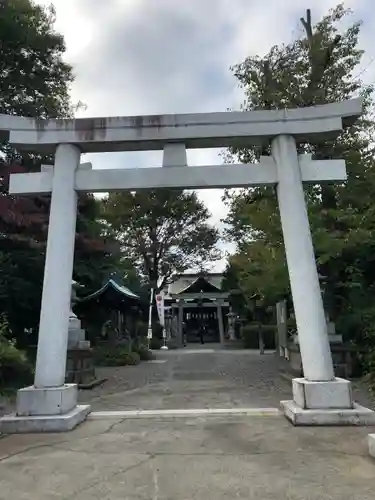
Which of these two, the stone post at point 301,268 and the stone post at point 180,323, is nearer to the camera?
the stone post at point 301,268

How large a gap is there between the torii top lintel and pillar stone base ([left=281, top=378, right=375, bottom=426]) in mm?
3709

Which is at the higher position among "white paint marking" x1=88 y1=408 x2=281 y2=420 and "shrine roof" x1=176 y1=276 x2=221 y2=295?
"shrine roof" x1=176 y1=276 x2=221 y2=295

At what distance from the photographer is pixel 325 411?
229 inches

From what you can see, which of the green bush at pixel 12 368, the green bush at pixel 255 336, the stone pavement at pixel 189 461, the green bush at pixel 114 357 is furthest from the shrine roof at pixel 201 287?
the stone pavement at pixel 189 461

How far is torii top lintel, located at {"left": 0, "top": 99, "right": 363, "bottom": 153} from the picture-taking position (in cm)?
688

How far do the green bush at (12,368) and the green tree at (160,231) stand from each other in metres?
18.8

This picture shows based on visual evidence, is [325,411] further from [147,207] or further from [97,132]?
[147,207]

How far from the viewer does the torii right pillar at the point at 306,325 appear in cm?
579

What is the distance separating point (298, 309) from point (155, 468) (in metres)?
3.17

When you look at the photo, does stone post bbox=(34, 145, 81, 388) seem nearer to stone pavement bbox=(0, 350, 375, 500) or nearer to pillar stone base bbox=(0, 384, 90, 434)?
pillar stone base bbox=(0, 384, 90, 434)

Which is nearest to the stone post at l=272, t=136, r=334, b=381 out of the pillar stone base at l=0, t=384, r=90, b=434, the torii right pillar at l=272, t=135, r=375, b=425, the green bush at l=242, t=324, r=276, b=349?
the torii right pillar at l=272, t=135, r=375, b=425

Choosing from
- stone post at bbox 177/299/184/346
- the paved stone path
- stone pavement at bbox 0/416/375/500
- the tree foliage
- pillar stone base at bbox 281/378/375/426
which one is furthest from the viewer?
stone post at bbox 177/299/184/346

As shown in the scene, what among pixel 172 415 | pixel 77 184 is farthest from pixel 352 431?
pixel 77 184

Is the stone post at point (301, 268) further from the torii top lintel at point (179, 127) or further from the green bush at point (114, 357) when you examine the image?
the green bush at point (114, 357)
